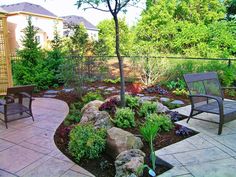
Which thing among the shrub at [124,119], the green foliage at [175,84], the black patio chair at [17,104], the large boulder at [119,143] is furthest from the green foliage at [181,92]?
the black patio chair at [17,104]

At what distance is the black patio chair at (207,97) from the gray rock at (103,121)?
1.37m

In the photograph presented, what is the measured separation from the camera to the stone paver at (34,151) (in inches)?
101

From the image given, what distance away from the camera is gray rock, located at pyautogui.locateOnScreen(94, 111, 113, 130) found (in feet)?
11.0

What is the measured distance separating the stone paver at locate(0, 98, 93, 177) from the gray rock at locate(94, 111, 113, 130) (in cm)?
70

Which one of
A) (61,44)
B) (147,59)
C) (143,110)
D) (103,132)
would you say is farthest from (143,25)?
(103,132)

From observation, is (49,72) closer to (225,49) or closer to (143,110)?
(143,110)

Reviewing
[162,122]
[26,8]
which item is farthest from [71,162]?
[26,8]

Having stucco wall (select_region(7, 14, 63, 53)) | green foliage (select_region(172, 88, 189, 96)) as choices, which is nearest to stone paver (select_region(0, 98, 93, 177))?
green foliage (select_region(172, 88, 189, 96))

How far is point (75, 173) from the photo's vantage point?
2518 mm

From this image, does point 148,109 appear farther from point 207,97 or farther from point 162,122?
point 207,97

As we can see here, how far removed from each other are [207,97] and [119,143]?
63.8 inches

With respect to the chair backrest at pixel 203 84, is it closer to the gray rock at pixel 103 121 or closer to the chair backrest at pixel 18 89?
the gray rock at pixel 103 121

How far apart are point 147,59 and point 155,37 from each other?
29.9ft

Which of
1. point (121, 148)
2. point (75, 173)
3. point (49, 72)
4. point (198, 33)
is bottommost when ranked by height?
point (75, 173)
